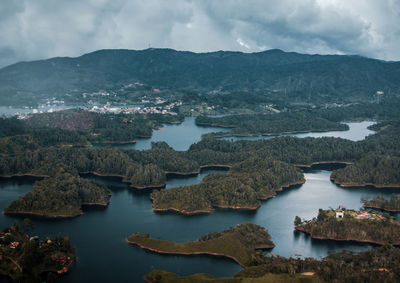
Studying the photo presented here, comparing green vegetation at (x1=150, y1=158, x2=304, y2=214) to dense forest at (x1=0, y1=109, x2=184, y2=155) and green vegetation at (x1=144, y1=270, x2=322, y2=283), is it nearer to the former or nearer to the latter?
green vegetation at (x1=144, y1=270, x2=322, y2=283)

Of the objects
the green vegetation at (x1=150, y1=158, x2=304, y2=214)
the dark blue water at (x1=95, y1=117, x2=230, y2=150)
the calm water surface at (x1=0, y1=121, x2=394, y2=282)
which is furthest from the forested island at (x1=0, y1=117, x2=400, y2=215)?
the dark blue water at (x1=95, y1=117, x2=230, y2=150)

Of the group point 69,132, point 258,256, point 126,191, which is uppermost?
point 69,132

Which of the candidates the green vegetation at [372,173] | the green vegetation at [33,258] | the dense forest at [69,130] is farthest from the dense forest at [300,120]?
the green vegetation at [33,258]

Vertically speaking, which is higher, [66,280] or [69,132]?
[69,132]

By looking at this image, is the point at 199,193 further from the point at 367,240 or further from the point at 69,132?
the point at 69,132

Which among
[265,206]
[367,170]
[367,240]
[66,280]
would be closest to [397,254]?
[367,240]
